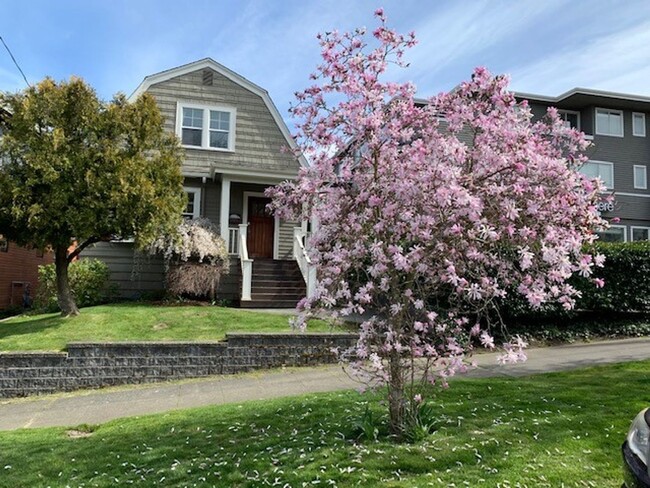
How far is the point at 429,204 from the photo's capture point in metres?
3.82

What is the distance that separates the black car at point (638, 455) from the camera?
8.14ft

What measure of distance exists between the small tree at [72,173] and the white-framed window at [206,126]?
527cm

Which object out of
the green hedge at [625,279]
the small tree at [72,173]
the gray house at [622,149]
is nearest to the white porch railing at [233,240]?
the small tree at [72,173]

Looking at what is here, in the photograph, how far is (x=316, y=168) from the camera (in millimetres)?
4621

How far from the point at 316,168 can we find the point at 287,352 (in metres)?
4.99

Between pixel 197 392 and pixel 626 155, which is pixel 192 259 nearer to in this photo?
pixel 197 392

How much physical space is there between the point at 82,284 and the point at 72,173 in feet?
13.3

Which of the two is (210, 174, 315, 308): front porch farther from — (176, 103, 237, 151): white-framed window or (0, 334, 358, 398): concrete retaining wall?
(0, 334, 358, 398): concrete retaining wall

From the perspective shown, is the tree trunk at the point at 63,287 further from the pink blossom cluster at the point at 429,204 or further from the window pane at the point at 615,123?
the window pane at the point at 615,123

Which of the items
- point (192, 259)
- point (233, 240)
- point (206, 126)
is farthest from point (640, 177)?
point (192, 259)

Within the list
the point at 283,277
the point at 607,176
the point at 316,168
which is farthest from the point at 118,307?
the point at 607,176

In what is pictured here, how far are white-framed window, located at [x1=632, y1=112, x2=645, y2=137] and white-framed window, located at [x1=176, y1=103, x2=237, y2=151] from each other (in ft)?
67.4

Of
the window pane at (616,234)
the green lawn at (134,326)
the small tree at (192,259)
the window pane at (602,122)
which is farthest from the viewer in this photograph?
the window pane at (616,234)

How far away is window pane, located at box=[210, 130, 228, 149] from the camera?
53.7 ft
